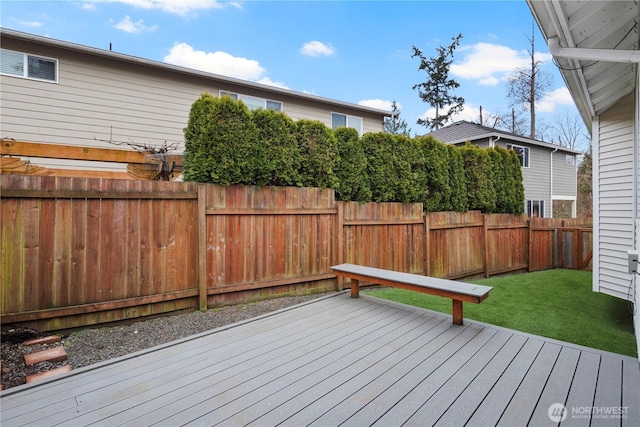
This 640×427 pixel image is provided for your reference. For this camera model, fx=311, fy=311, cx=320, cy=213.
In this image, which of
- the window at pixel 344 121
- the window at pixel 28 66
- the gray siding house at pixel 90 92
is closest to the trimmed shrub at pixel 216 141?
the gray siding house at pixel 90 92

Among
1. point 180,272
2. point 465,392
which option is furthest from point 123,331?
point 465,392

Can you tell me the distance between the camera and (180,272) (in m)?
3.97

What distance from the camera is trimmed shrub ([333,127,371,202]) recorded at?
5.55 m

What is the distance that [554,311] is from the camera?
180 inches

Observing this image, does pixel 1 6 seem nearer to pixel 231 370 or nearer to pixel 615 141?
pixel 231 370

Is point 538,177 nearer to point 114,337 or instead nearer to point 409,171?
point 409,171

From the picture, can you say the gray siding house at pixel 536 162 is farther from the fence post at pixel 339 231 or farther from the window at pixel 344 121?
the fence post at pixel 339 231

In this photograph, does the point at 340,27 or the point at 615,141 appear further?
the point at 340,27

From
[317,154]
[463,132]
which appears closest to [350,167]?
[317,154]

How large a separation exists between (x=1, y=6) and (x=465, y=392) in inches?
314

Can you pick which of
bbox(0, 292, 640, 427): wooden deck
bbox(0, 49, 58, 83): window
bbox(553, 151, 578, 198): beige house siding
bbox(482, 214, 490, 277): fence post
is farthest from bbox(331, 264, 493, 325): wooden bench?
bbox(553, 151, 578, 198): beige house siding

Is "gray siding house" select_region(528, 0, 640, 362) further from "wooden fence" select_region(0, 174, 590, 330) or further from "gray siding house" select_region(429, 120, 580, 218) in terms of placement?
"gray siding house" select_region(429, 120, 580, 218)

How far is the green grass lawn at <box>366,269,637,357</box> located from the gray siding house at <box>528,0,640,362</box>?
44 centimetres

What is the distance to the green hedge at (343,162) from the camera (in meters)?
4.21
